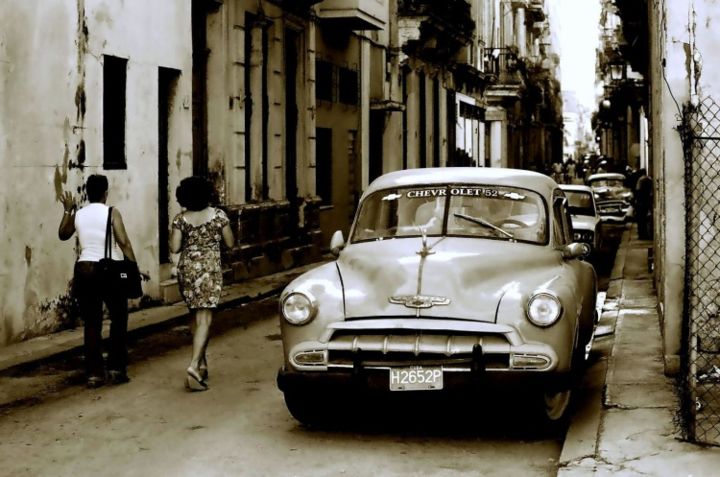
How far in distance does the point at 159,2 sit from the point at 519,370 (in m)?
9.73

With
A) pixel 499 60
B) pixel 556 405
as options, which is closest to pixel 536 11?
pixel 499 60

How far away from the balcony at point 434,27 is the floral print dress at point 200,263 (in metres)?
21.1

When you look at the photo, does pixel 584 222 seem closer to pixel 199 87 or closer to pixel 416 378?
pixel 199 87

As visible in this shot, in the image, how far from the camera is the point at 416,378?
23.0 feet

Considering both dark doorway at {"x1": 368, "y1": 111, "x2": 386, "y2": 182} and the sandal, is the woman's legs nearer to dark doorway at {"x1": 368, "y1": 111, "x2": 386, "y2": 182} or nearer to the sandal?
the sandal

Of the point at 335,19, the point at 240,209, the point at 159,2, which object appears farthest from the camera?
the point at 335,19

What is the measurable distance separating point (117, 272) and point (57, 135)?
3.89 m

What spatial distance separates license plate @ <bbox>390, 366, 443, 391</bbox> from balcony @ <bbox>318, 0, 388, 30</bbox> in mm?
17111

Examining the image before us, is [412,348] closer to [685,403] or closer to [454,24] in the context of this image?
[685,403]

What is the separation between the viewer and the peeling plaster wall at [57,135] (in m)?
11.7

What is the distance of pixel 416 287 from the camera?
7332 millimetres

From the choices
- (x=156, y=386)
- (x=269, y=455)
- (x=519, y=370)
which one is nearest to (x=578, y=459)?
(x=519, y=370)

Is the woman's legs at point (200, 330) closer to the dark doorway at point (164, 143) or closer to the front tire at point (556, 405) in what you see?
the front tire at point (556, 405)

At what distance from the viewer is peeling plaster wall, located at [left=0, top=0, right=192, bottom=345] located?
460 inches
